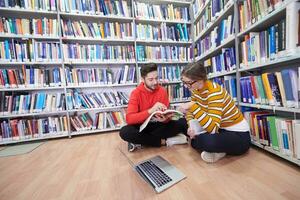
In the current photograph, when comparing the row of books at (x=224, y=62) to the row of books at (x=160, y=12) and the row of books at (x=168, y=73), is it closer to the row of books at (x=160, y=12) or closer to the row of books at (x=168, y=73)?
the row of books at (x=168, y=73)

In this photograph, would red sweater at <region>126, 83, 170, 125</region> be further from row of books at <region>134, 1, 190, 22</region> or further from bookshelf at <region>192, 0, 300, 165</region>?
row of books at <region>134, 1, 190, 22</region>

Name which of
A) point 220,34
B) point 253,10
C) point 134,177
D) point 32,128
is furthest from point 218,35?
point 32,128

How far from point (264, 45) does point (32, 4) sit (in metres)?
2.80

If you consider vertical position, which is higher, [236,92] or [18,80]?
[18,80]

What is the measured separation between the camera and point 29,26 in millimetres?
2131

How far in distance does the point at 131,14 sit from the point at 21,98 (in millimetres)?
2020

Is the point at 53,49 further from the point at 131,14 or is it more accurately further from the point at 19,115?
the point at 131,14

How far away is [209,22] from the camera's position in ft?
7.09

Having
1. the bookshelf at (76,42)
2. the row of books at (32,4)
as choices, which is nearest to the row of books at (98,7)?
the bookshelf at (76,42)

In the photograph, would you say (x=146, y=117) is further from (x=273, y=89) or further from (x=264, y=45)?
(x=264, y=45)

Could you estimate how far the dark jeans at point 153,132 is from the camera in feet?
5.05

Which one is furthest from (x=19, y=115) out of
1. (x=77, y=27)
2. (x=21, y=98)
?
(x=77, y=27)

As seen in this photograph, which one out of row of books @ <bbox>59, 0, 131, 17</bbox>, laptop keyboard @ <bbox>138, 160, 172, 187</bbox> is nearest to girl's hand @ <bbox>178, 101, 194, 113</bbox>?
laptop keyboard @ <bbox>138, 160, 172, 187</bbox>

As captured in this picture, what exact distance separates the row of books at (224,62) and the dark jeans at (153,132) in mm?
803
